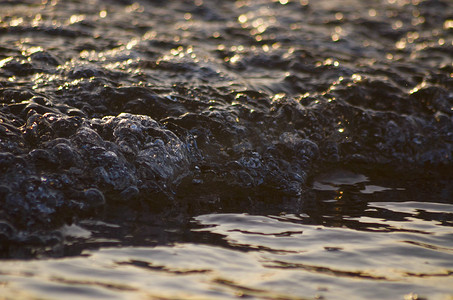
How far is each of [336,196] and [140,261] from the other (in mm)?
1429

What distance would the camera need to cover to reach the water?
6.84 feet

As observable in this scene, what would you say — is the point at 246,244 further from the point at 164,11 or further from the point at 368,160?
the point at 164,11

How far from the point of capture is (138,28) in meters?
5.36

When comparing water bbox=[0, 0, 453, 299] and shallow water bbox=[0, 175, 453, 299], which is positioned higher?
water bbox=[0, 0, 453, 299]

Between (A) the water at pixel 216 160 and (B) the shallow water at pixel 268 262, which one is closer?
(B) the shallow water at pixel 268 262

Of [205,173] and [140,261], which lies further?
[205,173]

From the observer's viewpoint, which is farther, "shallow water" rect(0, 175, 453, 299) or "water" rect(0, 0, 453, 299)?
"water" rect(0, 0, 453, 299)

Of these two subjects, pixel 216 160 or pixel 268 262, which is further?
pixel 216 160

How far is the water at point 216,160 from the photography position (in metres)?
2.08

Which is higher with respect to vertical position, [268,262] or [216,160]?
[216,160]

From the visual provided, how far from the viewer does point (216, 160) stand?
3.25 meters

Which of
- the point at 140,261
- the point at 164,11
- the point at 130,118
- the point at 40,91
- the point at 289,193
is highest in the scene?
the point at 164,11

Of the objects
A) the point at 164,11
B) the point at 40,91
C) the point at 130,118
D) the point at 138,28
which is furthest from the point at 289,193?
the point at 164,11

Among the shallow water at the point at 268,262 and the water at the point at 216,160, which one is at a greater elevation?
the water at the point at 216,160
